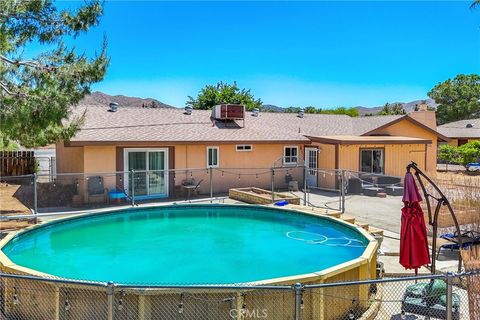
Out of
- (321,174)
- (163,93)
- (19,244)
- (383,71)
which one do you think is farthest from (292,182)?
(163,93)

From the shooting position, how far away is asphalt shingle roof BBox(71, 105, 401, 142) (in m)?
19.1

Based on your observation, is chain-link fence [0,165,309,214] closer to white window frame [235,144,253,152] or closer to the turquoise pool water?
white window frame [235,144,253,152]

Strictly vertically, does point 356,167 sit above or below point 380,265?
above

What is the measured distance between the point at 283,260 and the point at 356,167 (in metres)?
13.8

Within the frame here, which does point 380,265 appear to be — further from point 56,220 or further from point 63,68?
point 63,68

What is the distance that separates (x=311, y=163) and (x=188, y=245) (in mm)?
13508

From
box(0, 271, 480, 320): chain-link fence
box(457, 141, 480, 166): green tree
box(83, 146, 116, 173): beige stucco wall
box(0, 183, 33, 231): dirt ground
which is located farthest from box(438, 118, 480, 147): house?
box(0, 271, 480, 320): chain-link fence

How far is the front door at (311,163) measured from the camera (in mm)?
23047

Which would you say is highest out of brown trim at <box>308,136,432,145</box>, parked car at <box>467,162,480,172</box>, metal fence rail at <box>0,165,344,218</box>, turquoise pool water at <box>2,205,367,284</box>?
brown trim at <box>308,136,432,145</box>

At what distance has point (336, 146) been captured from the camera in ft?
72.0

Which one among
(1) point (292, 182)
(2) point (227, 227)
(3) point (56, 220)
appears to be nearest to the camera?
(3) point (56, 220)

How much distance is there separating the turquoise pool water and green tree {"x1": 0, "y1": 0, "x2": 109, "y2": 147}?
10.9 feet

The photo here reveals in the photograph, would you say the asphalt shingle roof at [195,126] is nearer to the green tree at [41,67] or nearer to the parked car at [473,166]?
the green tree at [41,67]

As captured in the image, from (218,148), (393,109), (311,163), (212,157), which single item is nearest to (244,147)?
(218,148)
